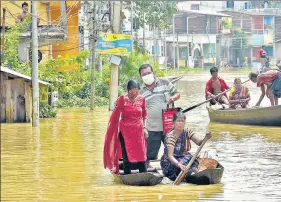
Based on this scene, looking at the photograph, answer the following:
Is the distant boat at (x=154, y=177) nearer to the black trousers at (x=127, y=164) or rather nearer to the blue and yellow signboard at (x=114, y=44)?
the black trousers at (x=127, y=164)

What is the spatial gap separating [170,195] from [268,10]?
75.6 metres

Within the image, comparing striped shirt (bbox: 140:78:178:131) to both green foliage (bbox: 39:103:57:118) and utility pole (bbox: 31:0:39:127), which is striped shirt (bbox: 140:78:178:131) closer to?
utility pole (bbox: 31:0:39:127)

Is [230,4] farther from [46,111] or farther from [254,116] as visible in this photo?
[254,116]

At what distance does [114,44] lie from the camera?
29.5 meters

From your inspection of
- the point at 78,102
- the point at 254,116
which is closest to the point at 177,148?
the point at 254,116

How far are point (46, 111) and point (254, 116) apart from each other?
643 centimetres

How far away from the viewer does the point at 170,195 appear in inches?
452

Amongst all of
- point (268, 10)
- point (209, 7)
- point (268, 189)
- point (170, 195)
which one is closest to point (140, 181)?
point (170, 195)

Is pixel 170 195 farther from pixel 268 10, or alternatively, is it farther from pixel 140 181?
pixel 268 10

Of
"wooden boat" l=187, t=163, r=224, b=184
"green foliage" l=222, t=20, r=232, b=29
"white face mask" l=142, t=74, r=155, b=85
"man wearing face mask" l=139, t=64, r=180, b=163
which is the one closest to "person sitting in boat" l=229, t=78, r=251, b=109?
"man wearing face mask" l=139, t=64, r=180, b=163

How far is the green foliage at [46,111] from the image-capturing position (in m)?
26.8

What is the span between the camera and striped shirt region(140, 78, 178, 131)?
519 inches

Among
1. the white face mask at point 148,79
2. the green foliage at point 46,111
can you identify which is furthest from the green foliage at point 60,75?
the white face mask at point 148,79

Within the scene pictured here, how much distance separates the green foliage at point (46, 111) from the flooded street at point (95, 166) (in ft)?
4.35
